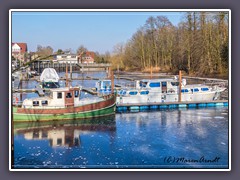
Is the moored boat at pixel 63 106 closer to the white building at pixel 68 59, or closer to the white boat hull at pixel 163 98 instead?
the white boat hull at pixel 163 98

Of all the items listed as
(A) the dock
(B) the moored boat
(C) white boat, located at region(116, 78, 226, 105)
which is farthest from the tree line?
(C) white boat, located at region(116, 78, 226, 105)

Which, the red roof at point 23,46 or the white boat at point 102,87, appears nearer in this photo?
the red roof at point 23,46

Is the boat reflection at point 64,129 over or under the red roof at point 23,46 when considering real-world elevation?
under

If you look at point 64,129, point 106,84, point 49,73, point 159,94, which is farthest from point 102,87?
point 64,129

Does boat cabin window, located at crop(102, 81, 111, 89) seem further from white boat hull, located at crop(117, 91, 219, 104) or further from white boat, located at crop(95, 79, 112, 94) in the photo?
white boat hull, located at crop(117, 91, 219, 104)

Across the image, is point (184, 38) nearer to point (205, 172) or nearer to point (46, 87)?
point (205, 172)

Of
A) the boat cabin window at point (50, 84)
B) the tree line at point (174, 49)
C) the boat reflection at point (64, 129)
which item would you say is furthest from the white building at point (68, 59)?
the boat cabin window at point (50, 84)

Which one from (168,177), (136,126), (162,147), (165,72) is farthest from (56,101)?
(168,177)

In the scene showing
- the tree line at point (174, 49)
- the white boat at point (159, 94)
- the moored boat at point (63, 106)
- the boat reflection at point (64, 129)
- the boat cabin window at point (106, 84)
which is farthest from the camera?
the boat cabin window at point (106, 84)
